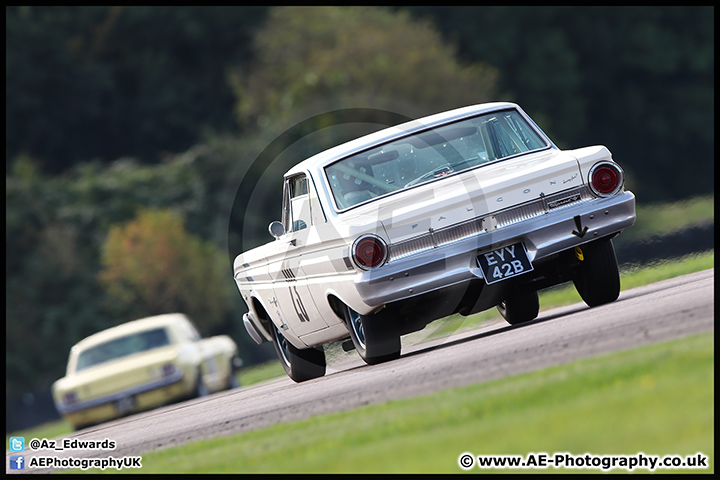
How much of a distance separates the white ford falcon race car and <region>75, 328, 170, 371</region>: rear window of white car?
6893 mm

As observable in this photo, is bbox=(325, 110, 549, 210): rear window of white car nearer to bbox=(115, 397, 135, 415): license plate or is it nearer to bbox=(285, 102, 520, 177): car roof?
bbox=(285, 102, 520, 177): car roof

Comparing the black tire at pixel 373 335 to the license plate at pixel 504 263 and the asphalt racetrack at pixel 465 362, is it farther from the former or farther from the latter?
the license plate at pixel 504 263

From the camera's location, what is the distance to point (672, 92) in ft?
189

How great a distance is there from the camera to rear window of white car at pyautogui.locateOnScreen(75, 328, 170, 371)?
1595 centimetres

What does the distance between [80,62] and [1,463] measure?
46.1 meters

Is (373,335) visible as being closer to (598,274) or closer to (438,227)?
(438,227)

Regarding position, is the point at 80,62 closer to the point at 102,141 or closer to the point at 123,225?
the point at 102,141

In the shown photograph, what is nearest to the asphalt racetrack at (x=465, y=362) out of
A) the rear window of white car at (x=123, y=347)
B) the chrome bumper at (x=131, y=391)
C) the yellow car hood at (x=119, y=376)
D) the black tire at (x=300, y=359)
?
the black tire at (x=300, y=359)

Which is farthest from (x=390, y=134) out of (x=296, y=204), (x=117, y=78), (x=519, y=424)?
(x=117, y=78)

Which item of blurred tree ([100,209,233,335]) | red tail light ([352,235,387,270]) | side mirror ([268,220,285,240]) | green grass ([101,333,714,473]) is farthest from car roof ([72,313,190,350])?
blurred tree ([100,209,233,335])

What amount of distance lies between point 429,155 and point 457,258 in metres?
1.35

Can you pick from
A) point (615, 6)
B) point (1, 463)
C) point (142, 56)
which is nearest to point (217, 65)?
point (142, 56)

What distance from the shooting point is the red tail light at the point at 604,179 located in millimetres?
8070
